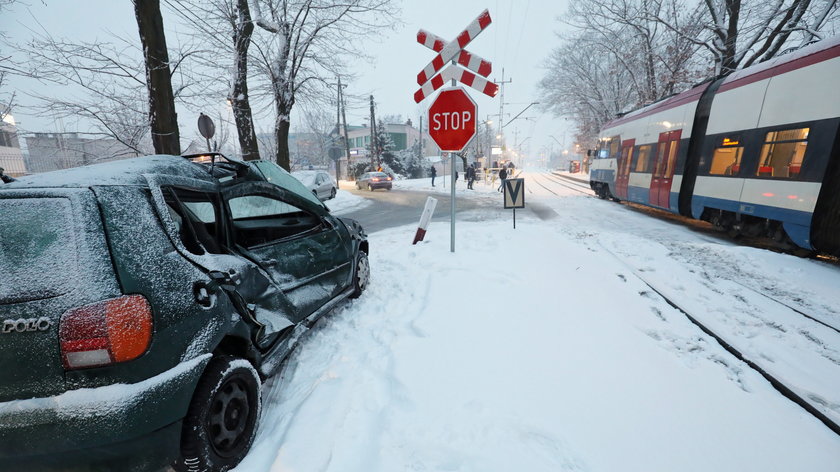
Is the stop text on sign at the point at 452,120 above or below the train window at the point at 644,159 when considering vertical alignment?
above

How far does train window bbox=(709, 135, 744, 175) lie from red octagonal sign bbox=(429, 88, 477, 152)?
6.24m

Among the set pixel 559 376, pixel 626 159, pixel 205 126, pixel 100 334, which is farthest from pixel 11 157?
pixel 626 159

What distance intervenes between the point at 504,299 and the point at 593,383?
1637 mm

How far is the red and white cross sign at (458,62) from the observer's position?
17.3 feet

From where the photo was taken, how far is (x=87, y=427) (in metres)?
1.43

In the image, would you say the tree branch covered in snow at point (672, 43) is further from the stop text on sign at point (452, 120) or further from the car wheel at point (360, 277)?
the car wheel at point (360, 277)

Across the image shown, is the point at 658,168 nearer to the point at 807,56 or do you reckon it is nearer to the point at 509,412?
the point at 807,56

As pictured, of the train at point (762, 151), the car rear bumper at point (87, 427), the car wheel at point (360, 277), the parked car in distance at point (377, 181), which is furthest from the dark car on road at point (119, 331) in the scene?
the parked car in distance at point (377, 181)

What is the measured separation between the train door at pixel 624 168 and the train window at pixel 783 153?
5973 mm

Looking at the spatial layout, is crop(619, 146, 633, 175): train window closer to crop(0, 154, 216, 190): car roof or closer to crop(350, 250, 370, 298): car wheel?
crop(350, 250, 370, 298): car wheel

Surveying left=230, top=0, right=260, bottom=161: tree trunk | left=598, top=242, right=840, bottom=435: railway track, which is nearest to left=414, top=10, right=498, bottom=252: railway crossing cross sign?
left=598, top=242, right=840, bottom=435: railway track

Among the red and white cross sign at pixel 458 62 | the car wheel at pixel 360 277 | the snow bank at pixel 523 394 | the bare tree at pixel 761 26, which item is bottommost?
the snow bank at pixel 523 394

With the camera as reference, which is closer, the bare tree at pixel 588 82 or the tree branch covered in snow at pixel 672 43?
the tree branch covered in snow at pixel 672 43

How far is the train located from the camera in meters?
5.57
